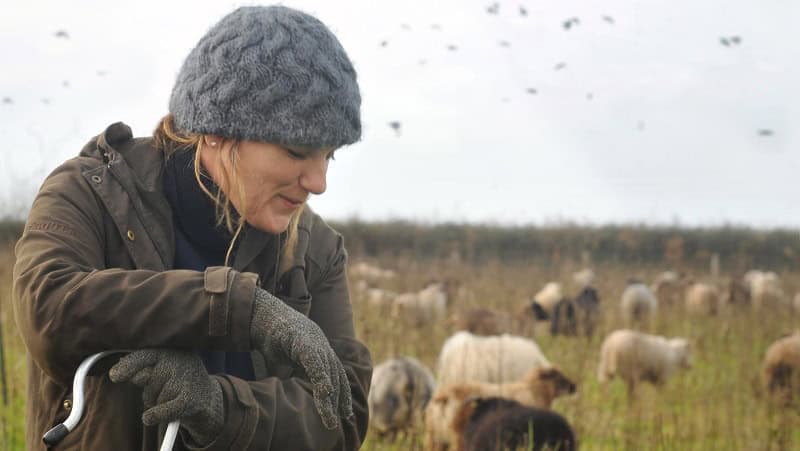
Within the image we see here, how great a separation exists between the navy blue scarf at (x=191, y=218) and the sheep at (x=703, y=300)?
1460cm

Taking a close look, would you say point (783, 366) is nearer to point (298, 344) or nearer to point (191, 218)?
point (191, 218)

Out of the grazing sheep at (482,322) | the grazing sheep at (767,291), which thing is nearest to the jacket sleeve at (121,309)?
the grazing sheep at (482,322)

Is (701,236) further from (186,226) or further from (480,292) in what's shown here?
(186,226)

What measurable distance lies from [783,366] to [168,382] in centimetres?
892

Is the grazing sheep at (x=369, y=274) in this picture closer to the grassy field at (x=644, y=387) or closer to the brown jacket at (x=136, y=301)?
the grassy field at (x=644, y=387)

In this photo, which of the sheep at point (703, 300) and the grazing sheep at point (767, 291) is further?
the sheep at point (703, 300)

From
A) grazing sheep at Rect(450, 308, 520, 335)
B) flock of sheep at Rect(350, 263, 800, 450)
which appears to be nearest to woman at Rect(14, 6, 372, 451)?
flock of sheep at Rect(350, 263, 800, 450)

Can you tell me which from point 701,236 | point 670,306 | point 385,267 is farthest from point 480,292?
point 701,236

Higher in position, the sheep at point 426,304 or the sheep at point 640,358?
the sheep at point 640,358

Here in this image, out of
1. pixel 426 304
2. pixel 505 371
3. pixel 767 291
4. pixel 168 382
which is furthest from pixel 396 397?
pixel 767 291

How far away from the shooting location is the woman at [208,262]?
1.91 metres

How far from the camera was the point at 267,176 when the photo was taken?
2.21 m

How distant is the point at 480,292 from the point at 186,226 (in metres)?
12.6

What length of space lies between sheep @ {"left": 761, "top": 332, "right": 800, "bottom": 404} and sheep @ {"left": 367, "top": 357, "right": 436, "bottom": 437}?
3907 millimetres
